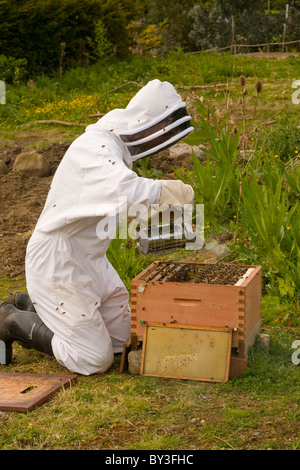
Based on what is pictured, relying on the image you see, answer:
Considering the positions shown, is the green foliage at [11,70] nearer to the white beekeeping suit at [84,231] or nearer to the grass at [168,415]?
the white beekeeping suit at [84,231]

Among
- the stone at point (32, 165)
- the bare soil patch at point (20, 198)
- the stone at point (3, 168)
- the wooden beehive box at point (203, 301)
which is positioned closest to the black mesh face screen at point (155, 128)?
the wooden beehive box at point (203, 301)

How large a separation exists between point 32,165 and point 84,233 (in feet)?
17.1

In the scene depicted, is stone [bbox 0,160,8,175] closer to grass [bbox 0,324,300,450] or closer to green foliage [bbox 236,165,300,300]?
green foliage [bbox 236,165,300,300]

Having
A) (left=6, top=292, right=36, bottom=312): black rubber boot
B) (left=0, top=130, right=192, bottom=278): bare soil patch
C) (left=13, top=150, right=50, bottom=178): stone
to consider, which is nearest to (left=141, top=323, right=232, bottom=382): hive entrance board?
(left=6, top=292, right=36, bottom=312): black rubber boot

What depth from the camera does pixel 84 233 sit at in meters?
3.93

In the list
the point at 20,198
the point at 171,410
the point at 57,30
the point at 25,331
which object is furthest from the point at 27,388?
the point at 57,30

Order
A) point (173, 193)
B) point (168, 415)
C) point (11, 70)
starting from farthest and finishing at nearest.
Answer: point (11, 70), point (173, 193), point (168, 415)

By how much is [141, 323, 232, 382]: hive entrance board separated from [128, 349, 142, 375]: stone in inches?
2.3

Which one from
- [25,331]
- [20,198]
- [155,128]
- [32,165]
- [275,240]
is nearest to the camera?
[155,128]

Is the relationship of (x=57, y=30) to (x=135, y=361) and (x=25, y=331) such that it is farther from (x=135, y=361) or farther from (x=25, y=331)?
(x=135, y=361)

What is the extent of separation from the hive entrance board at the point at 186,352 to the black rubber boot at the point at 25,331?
64cm

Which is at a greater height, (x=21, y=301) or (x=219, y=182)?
(x=219, y=182)
